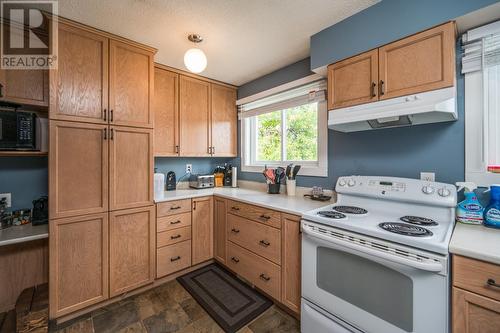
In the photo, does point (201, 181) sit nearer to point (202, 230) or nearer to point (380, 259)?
point (202, 230)

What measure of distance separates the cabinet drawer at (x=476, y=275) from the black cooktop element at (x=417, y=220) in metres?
0.32

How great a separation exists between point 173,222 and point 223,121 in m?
1.51

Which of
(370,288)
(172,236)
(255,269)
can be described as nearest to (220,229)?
(172,236)

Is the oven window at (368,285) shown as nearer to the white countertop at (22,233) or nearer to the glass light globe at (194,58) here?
the glass light globe at (194,58)

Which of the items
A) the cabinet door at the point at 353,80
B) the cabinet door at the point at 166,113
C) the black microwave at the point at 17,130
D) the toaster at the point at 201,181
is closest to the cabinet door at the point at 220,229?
the toaster at the point at 201,181

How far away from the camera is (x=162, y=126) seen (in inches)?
96.3

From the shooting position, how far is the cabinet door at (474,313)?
34.5 inches

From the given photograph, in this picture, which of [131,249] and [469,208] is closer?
[469,208]

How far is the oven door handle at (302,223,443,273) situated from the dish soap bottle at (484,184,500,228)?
1.93 ft

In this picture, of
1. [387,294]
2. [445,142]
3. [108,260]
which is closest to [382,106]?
[445,142]

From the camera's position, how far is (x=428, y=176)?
1.48 m

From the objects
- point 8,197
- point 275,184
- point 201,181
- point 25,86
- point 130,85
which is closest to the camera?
point 25,86

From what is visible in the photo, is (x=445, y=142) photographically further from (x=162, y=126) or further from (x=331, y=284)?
(x=162, y=126)

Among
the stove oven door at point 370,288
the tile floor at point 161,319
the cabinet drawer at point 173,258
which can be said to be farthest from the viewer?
the cabinet drawer at point 173,258
